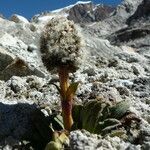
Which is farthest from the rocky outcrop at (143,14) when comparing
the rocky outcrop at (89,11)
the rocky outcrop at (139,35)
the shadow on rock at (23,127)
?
the rocky outcrop at (89,11)

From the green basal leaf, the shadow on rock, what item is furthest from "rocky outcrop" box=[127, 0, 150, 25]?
the green basal leaf

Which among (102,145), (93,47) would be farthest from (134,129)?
(93,47)

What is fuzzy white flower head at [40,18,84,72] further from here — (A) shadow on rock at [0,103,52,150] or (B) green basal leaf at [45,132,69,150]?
(B) green basal leaf at [45,132,69,150]

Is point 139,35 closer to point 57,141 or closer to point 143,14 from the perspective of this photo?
point 143,14

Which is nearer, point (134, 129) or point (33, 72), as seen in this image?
point (134, 129)

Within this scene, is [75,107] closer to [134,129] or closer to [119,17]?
[134,129]

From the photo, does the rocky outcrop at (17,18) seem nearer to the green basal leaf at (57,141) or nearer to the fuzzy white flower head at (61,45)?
the fuzzy white flower head at (61,45)
